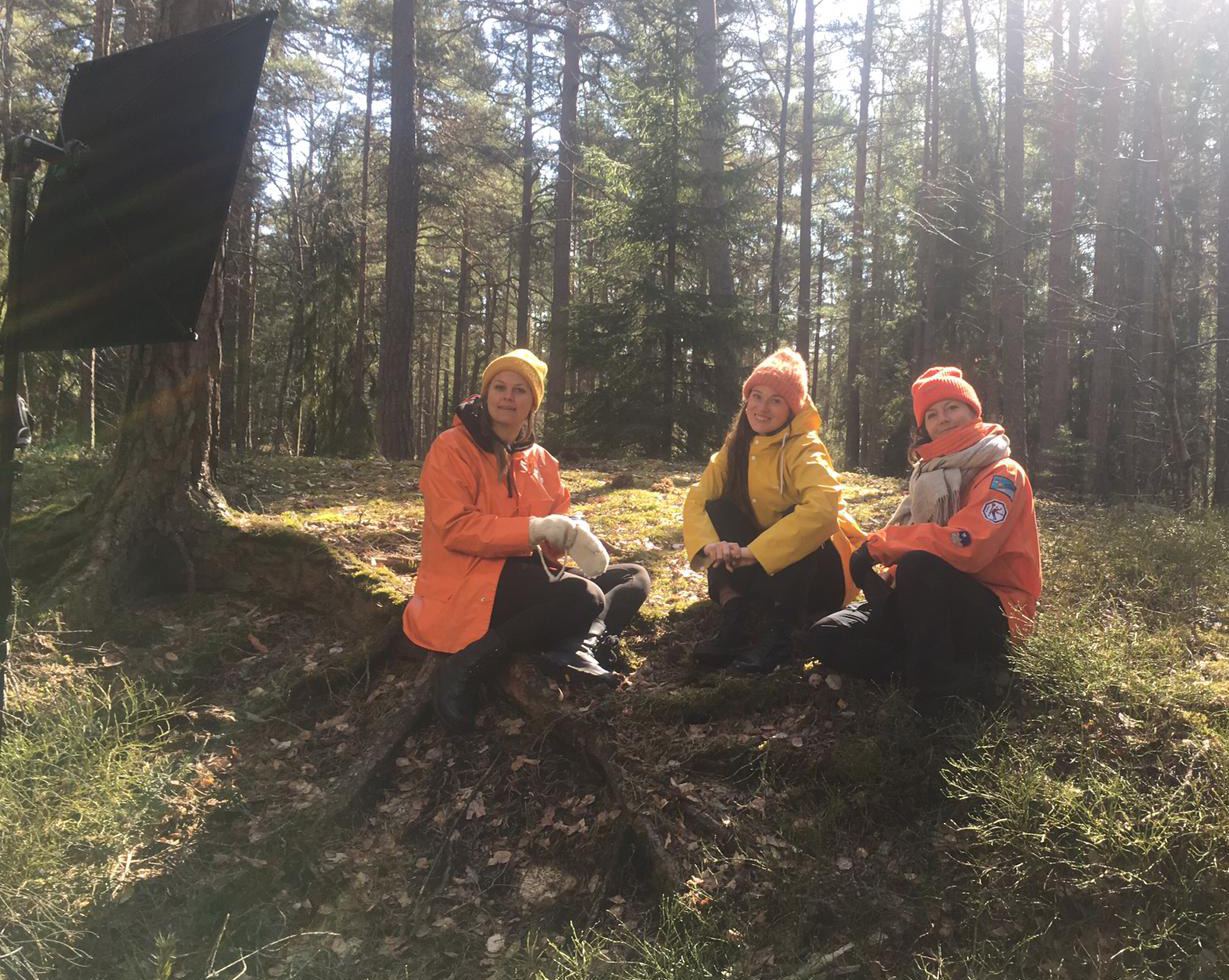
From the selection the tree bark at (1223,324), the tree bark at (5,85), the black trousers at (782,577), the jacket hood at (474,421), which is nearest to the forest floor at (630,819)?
the black trousers at (782,577)

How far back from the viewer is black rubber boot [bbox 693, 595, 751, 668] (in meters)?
3.70

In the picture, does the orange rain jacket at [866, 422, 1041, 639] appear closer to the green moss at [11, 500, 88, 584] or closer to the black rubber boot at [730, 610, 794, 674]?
the black rubber boot at [730, 610, 794, 674]

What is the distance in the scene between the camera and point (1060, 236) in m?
10.8

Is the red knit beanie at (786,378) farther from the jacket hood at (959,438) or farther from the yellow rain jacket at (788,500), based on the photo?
the jacket hood at (959,438)

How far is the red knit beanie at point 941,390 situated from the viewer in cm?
341

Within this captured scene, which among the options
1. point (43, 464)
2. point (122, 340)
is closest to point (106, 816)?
point (122, 340)

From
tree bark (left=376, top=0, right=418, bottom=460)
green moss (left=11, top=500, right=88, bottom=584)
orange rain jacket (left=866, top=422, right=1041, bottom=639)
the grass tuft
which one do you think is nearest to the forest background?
tree bark (left=376, top=0, right=418, bottom=460)

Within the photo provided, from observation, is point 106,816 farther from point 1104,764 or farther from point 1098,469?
point 1098,469

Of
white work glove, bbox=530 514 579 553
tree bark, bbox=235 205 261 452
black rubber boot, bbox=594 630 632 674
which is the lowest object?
black rubber boot, bbox=594 630 632 674

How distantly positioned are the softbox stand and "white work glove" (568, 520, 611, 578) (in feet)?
5.88

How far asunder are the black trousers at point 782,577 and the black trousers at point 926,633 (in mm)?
307

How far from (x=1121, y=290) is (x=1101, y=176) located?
147 inches

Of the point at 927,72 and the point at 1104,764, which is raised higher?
the point at 927,72

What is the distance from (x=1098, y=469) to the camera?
15047 mm
